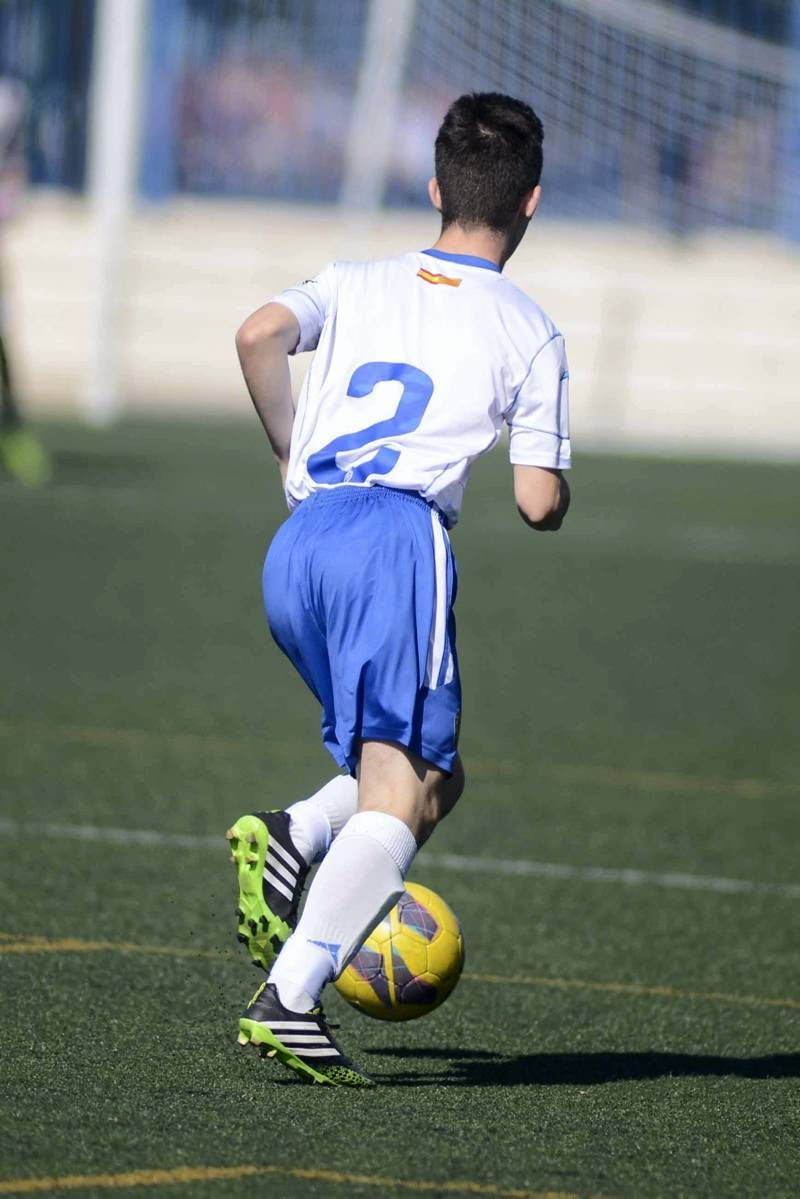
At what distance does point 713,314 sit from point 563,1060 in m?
21.9

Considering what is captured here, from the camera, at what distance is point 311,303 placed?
382cm

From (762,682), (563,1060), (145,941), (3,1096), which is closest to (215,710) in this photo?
(762,682)

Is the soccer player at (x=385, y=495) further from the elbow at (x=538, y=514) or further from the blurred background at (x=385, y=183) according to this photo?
the blurred background at (x=385, y=183)

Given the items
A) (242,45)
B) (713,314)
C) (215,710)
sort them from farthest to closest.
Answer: (713,314), (242,45), (215,710)

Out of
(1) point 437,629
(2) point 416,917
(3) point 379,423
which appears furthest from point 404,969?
(3) point 379,423

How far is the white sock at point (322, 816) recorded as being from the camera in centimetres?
397

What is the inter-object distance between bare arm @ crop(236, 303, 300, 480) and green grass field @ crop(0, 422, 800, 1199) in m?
1.21

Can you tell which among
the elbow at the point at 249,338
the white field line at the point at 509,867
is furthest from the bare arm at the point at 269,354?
the white field line at the point at 509,867

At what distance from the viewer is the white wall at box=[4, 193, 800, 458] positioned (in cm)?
2492

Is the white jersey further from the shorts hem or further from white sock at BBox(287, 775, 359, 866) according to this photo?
white sock at BBox(287, 775, 359, 866)

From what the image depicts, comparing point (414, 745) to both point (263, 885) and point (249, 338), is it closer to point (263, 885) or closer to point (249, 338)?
point (263, 885)

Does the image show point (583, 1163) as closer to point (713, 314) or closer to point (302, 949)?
point (302, 949)

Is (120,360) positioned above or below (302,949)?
below

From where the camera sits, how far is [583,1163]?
10.8 ft
